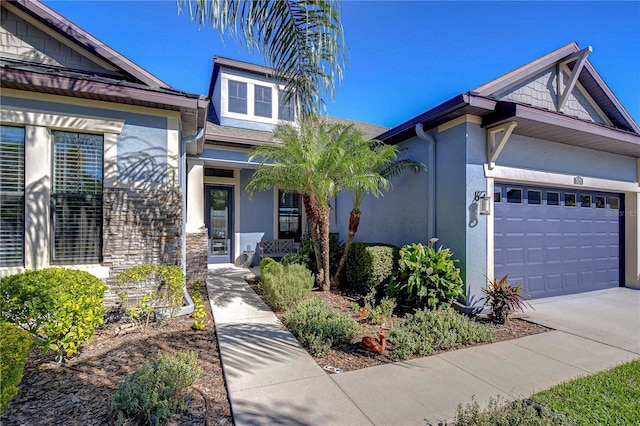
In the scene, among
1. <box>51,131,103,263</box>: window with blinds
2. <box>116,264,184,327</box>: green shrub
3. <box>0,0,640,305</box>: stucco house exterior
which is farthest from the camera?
<box>51,131,103,263</box>: window with blinds

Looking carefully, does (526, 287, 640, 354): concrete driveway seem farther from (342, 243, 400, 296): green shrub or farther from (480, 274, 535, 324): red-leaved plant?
(342, 243, 400, 296): green shrub

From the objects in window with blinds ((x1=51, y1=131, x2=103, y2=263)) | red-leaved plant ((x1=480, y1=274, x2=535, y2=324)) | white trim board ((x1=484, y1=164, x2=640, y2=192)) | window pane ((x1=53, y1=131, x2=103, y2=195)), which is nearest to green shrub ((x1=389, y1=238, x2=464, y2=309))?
red-leaved plant ((x1=480, y1=274, x2=535, y2=324))

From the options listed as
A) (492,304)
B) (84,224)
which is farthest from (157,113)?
(492,304)

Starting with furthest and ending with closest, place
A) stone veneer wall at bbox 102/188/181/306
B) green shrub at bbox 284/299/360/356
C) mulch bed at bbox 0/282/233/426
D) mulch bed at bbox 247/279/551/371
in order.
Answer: stone veneer wall at bbox 102/188/181/306, green shrub at bbox 284/299/360/356, mulch bed at bbox 247/279/551/371, mulch bed at bbox 0/282/233/426

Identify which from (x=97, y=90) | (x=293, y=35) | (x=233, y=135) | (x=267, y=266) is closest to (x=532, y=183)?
(x=293, y=35)

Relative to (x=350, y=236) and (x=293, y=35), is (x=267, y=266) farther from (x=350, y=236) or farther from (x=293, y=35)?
(x=293, y=35)

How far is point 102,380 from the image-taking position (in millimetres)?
3285

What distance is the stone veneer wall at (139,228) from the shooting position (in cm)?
536

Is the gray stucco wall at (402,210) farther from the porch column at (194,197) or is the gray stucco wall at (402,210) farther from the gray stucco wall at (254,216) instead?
the porch column at (194,197)

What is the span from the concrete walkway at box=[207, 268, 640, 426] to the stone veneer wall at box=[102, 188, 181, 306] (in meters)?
1.81

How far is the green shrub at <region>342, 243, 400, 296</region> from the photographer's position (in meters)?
6.66

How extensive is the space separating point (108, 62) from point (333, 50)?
4.94 metres

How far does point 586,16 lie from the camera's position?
22.0ft

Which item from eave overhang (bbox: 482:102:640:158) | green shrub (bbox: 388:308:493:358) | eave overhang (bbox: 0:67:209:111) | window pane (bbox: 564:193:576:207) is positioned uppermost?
eave overhang (bbox: 0:67:209:111)
